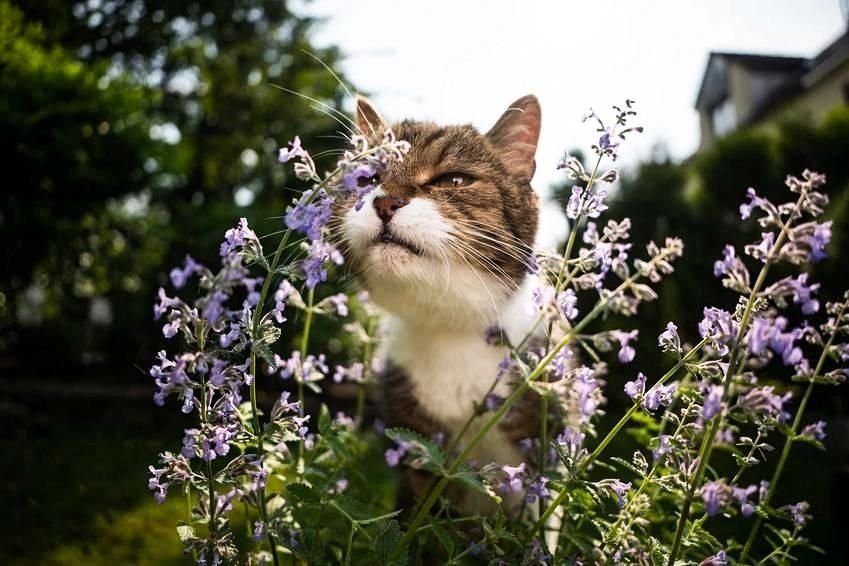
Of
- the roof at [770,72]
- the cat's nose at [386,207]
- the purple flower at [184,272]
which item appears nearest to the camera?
the purple flower at [184,272]

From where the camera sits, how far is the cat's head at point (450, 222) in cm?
130

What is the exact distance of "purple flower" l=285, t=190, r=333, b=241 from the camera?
72cm

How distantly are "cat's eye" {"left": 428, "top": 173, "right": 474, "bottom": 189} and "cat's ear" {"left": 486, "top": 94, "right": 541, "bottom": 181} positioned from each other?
0.17 metres

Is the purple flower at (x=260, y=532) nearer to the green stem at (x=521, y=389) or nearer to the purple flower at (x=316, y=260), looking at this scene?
the green stem at (x=521, y=389)

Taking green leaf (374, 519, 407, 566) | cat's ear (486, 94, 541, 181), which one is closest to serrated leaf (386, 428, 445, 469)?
green leaf (374, 519, 407, 566)

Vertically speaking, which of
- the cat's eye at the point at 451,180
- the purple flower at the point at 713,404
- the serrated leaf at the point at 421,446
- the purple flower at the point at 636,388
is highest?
the cat's eye at the point at 451,180

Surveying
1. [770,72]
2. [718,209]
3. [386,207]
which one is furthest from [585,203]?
[770,72]

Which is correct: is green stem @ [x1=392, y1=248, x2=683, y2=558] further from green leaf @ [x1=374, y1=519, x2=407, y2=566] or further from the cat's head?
the cat's head

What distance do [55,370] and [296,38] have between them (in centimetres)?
496

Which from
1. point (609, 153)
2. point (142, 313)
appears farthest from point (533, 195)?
point (142, 313)

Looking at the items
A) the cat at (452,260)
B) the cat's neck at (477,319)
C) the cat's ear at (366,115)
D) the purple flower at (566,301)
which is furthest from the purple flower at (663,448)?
the cat's ear at (366,115)

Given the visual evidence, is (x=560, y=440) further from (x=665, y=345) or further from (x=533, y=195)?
(x=533, y=195)

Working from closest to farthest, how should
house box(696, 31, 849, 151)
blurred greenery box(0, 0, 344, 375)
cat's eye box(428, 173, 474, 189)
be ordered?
cat's eye box(428, 173, 474, 189)
blurred greenery box(0, 0, 344, 375)
house box(696, 31, 849, 151)

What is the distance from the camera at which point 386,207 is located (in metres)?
1.27
